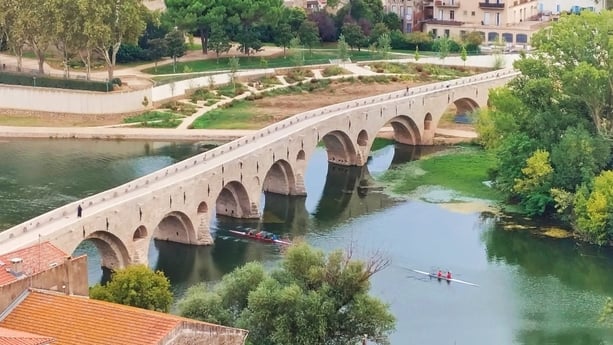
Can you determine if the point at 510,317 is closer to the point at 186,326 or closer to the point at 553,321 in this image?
the point at 553,321

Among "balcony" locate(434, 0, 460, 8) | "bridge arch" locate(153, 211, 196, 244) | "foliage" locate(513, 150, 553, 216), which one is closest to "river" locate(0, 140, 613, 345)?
"bridge arch" locate(153, 211, 196, 244)

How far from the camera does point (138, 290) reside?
186 ft

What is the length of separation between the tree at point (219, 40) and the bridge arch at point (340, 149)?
1297 inches

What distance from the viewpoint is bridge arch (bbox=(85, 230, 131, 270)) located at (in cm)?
6650

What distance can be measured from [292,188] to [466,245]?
1614cm

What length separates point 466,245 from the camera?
76.7 m

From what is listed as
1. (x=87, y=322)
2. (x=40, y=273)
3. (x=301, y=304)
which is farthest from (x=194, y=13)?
(x=87, y=322)

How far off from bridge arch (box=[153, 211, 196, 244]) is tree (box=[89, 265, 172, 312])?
16189 millimetres

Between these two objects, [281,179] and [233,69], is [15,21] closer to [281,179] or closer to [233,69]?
[233,69]

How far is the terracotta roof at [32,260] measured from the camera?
43.3 m

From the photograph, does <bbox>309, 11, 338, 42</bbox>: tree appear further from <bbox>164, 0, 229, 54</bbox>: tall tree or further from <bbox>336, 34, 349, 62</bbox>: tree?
<bbox>164, 0, 229, 54</bbox>: tall tree

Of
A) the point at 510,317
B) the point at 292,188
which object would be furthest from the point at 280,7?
the point at 510,317

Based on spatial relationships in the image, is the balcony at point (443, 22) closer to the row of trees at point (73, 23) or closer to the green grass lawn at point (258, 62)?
the green grass lawn at point (258, 62)

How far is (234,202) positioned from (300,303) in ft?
101
